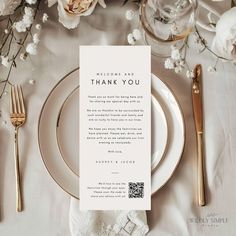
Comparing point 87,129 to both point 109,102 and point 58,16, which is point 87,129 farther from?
point 58,16

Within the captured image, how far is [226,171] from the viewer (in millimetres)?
766

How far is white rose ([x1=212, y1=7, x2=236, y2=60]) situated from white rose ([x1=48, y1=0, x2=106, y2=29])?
21 centimetres

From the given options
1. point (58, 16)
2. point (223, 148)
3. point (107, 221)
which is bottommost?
point (107, 221)

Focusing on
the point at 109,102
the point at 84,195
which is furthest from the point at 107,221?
the point at 109,102

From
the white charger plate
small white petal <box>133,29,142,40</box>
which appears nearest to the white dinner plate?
the white charger plate

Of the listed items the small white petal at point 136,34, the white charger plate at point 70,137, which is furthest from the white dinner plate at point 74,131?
the small white petal at point 136,34

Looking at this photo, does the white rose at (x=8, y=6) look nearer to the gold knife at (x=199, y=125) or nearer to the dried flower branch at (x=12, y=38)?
the dried flower branch at (x=12, y=38)

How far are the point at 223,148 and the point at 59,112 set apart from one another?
29cm

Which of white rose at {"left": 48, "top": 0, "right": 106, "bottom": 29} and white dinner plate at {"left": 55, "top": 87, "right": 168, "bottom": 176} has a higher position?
white rose at {"left": 48, "top": 0, "right": 106, "bottom": 29}

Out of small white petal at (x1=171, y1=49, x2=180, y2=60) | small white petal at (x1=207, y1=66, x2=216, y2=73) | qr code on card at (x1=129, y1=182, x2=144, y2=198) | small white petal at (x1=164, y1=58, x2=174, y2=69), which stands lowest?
qr code on card at (x1=129, y1=182, x2=144, y2=198)

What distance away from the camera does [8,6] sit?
0.71m

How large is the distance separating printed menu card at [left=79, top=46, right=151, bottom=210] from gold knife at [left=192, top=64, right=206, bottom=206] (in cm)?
8

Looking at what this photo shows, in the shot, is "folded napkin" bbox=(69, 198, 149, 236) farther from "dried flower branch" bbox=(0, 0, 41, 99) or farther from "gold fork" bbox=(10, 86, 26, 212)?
"dried flower branch" bbox=(0, 0, 41, 99)

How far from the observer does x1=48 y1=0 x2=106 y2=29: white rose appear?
2.36ft
